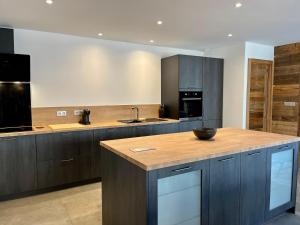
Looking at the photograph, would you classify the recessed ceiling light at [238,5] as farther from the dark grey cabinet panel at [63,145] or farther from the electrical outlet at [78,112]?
the electrical outlet at [78,112]

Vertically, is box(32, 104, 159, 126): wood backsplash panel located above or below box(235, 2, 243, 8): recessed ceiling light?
below

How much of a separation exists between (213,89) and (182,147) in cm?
326

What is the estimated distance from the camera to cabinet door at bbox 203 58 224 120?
16.3 ft

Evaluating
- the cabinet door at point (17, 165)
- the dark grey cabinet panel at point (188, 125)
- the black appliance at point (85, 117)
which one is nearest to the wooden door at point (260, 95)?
the dark grey cabinet panel at point (188, 125)

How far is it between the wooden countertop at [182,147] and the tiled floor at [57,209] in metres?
1.07

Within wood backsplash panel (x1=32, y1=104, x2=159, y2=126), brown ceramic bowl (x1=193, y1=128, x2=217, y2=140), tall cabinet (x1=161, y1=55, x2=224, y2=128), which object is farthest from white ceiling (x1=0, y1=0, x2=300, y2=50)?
brown ceramic bowl (x1=193, y1=128, x2=217, y2=140)

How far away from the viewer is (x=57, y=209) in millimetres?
2859

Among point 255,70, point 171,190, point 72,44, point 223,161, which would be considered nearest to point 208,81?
point 255,70

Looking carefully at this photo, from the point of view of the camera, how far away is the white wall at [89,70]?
12.4ft

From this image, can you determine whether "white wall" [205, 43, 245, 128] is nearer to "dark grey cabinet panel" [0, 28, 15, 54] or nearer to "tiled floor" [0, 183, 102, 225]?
"tiled floor" [0, 183, 102, 225]

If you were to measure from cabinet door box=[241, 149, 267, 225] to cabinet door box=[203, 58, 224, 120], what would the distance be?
2.67m

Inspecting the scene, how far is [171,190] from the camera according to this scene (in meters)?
1.80

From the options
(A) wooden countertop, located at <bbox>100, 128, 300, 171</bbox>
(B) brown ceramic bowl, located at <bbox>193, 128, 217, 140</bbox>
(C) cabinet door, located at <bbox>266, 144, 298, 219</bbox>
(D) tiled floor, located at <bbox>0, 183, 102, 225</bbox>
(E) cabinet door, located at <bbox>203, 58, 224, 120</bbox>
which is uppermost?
(E) cabinet door, located at <bbox>203, 58, 224, 120</bbox>

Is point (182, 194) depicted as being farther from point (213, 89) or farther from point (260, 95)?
point (260, 95)
